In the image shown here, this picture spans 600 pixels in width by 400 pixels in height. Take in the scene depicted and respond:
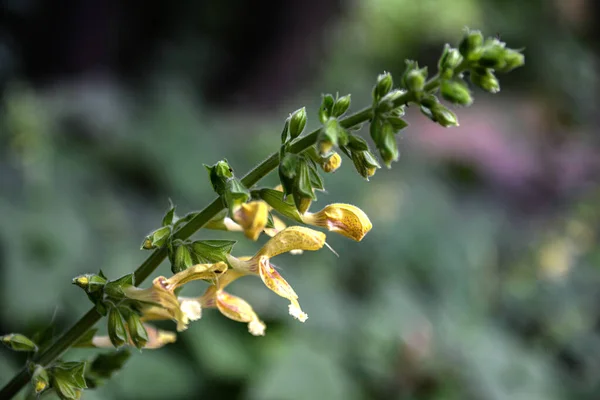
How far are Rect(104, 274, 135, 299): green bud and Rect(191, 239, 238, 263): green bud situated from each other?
93mm

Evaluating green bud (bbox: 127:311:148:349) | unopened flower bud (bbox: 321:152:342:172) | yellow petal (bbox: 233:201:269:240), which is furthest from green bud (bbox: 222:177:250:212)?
green bud (bbox: 127:311:148:349)

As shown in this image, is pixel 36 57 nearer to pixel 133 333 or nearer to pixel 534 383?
pixel 534 383

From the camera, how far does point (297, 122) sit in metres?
0.88

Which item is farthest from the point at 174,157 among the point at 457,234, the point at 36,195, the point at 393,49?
the point at 393,49

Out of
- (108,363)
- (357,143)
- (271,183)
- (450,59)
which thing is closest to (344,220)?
(357,143)

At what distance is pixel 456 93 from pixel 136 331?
1.70 feet

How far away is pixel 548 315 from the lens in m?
3.76

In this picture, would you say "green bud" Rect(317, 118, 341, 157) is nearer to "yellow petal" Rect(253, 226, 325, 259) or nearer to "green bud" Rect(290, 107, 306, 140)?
"green bud" Rect(290, 107, 306, 140)

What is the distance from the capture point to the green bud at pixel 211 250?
0.88 meters

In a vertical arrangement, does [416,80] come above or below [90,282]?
above

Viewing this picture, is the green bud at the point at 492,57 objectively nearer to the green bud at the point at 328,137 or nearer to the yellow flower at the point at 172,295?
the green bud at the point at 328,137

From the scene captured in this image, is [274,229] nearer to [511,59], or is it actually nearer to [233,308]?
[233,308]

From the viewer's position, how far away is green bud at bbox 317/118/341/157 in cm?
77

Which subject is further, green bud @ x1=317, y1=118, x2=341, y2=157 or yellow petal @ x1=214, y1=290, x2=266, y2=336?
yellow petal @ x1=214, y1=290, x2=266, y2=336
